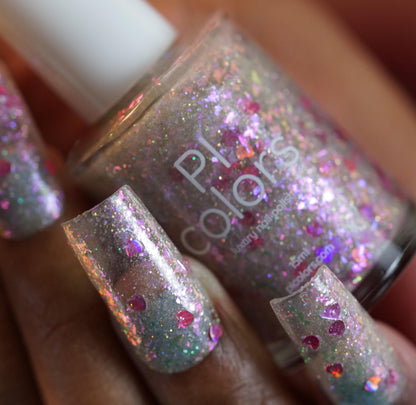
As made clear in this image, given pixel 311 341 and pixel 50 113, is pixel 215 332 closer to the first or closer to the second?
pixel 311 341

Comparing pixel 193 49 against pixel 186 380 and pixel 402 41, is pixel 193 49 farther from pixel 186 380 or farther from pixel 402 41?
pixel 402 41

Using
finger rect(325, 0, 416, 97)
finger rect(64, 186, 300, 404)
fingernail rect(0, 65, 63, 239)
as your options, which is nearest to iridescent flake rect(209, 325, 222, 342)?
finger rect(64, 186, 300, 404)

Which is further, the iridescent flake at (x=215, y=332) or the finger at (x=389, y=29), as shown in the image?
the finger at (x=389, y=29)

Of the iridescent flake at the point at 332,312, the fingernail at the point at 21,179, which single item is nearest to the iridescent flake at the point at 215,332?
the iridescent flake at the point at 332,312

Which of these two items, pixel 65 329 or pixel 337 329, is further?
pixel 65 329

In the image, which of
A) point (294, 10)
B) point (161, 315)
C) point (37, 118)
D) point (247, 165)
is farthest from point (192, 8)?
point (161, 315)

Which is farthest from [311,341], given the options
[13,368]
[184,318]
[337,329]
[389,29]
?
[389,29]

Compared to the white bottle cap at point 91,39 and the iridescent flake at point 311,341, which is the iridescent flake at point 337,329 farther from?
the white bottle cap at point 91,39
